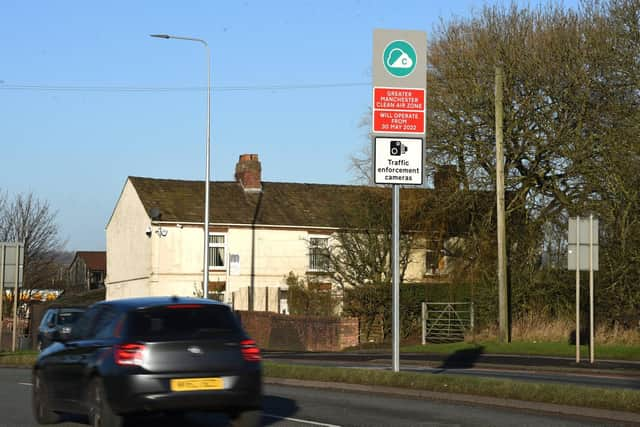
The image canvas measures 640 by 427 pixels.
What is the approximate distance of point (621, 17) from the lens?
35219 millimetres

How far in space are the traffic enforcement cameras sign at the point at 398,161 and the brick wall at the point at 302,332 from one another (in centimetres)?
2493

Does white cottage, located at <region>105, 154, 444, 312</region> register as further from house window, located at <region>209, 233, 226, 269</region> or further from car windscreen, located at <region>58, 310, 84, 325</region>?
car windscreen, located at <region>58, 310, 84, 325</region>

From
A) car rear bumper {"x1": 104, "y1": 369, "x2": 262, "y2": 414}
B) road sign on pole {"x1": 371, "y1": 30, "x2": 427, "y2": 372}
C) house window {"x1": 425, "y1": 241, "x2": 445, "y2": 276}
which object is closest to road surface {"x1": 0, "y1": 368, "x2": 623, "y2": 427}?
car rear bumper {"x1": 104, "y1": 369, "x2": 262, "y2": 414}

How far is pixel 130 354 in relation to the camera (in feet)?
36.1

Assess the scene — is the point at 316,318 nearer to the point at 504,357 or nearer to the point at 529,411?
the point at 504,357

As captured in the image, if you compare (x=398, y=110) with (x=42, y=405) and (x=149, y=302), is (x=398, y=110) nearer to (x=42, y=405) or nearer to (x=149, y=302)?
(x=149, y=302)

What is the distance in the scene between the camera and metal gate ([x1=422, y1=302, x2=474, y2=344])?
4150cm

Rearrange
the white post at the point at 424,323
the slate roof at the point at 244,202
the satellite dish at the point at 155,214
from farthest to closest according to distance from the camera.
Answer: the slate roof at the point at 244,202, the satellite dish at the point at 155,214, the white post at the point at 424,323

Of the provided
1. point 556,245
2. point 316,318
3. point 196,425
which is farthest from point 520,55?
point 196,425

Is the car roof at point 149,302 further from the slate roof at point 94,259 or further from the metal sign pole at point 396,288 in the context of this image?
the slate roof at point 94,259

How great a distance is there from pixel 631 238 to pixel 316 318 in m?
14.8

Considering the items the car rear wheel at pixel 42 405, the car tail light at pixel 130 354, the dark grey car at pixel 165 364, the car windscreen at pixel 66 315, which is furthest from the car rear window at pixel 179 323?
the car windscreen at pixel 66 315

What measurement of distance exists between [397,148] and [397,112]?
0.63m

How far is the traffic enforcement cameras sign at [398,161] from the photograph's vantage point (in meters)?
18.5
